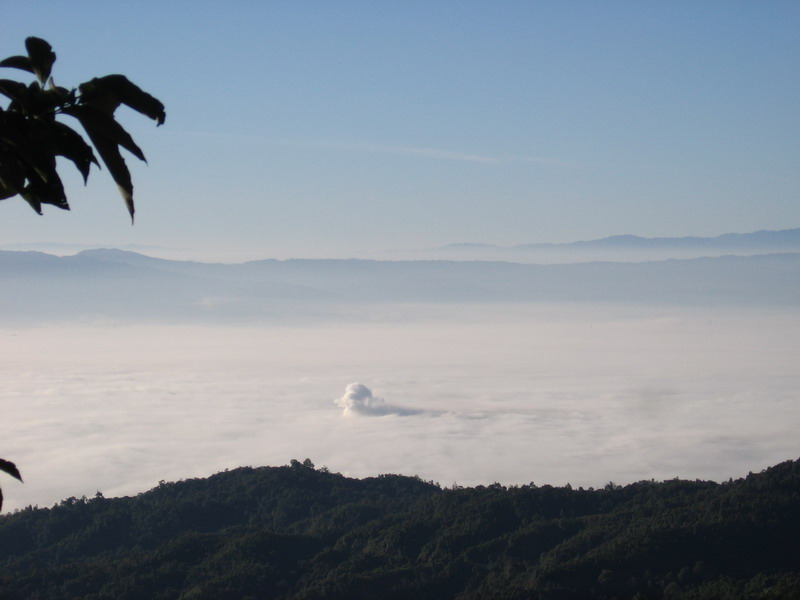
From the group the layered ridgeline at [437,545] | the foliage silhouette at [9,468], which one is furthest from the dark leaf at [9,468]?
the layered ridgeline at [437,545]

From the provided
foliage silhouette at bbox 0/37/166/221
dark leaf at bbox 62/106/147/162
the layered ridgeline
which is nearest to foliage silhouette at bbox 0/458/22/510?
foliage silhouette at bbox 0/37/166/221

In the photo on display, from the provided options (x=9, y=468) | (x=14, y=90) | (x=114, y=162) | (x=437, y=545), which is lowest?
(x=437, y=545)

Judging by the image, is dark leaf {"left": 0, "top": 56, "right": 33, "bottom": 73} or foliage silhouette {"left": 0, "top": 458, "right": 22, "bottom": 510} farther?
foliage silhouette {"left": 0, "top": 458, "right": 22, "bottom": 510}

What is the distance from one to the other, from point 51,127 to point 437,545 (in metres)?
60.3

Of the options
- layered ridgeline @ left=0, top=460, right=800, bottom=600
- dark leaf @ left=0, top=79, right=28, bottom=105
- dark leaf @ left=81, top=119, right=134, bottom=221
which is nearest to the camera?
dark leaf @ left=0, top=79, right=28, bottom=105

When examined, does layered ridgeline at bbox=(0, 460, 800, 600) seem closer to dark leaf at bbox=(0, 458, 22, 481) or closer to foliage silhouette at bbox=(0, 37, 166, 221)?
dark leaf at bbox=(0, 458, 22, 481)

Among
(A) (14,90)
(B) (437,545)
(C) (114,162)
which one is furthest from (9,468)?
(B) (437,545)

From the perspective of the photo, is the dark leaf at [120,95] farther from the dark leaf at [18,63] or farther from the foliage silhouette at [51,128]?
the dark leaf at [18,63]

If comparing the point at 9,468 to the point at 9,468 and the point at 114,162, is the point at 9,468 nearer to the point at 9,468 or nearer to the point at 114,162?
the point at 9,468

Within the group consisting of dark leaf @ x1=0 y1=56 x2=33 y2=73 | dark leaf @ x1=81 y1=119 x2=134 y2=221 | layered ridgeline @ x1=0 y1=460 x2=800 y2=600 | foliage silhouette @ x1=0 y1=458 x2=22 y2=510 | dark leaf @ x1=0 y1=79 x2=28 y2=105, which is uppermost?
dark leaf @ x1=0 y1=56 x2=33 y2=73

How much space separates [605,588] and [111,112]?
4807cm

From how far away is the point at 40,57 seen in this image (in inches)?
97.2

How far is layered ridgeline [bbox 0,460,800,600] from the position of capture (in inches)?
1943

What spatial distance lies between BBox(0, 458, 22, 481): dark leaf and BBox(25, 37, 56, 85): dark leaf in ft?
3.49
